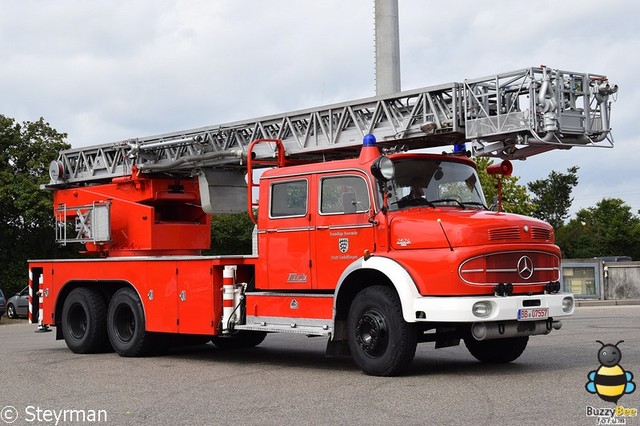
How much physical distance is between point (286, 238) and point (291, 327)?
1.14m

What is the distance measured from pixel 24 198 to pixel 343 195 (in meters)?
26.7

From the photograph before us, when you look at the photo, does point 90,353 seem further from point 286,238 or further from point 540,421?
point 540,421

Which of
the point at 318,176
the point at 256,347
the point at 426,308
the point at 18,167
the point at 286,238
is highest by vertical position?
the point at 18,167

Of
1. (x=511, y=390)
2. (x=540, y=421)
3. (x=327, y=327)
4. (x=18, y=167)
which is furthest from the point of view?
(x=18, y=167)

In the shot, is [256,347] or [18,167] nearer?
[256,347]

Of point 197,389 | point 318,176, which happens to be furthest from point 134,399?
point 318,176

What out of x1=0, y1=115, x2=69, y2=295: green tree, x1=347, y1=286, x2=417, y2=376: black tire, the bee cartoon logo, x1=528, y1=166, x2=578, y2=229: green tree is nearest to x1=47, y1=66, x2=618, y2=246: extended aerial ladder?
x1=347, y1=286, x2=417, y2=376: black tire

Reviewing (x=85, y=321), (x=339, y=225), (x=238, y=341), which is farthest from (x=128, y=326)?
(x=339, y=225)

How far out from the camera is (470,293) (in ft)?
33.0

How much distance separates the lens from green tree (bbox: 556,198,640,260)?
225ft

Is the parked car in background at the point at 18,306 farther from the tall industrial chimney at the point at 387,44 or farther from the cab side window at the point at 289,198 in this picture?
the cab side window at the point at 289,198

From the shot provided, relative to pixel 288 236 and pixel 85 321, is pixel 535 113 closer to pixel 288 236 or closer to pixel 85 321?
pixel 288 236

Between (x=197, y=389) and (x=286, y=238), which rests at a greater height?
(x=286, y=238)

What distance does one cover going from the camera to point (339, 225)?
11273 millimetres
